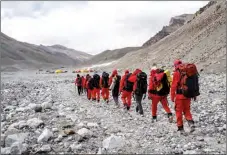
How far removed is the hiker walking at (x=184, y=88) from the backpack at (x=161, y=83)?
1.46 meters

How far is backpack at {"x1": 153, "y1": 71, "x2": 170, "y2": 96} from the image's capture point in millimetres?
11492

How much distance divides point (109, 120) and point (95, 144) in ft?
11.4

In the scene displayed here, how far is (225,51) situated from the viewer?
4116 cm

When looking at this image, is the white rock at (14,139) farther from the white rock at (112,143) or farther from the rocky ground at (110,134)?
the white rock at (112,143)

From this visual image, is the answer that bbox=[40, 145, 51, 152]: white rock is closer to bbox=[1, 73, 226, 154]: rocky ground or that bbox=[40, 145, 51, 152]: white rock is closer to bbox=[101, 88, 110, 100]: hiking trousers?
bbox=[1, 73, 226, 154]: rocky ground

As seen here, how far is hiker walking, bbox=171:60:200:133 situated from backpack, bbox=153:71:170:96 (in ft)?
4.80

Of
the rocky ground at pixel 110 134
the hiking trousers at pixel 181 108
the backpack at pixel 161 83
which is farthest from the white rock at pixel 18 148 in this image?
the backpack at pixel 161 83

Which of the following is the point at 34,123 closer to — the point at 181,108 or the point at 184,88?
the point at 181,108

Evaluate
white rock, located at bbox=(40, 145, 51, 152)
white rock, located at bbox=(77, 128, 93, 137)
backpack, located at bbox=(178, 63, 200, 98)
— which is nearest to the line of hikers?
backpack, located at bbox=(178, 63, 200, 98)

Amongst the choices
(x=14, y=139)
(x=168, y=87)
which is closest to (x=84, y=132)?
(x=14, y=139)

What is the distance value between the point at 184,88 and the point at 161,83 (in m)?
1.95

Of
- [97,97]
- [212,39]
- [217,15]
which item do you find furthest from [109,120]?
[217,15]

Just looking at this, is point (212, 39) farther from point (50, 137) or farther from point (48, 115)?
point (50, 137)

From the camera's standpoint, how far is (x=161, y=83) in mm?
11555
